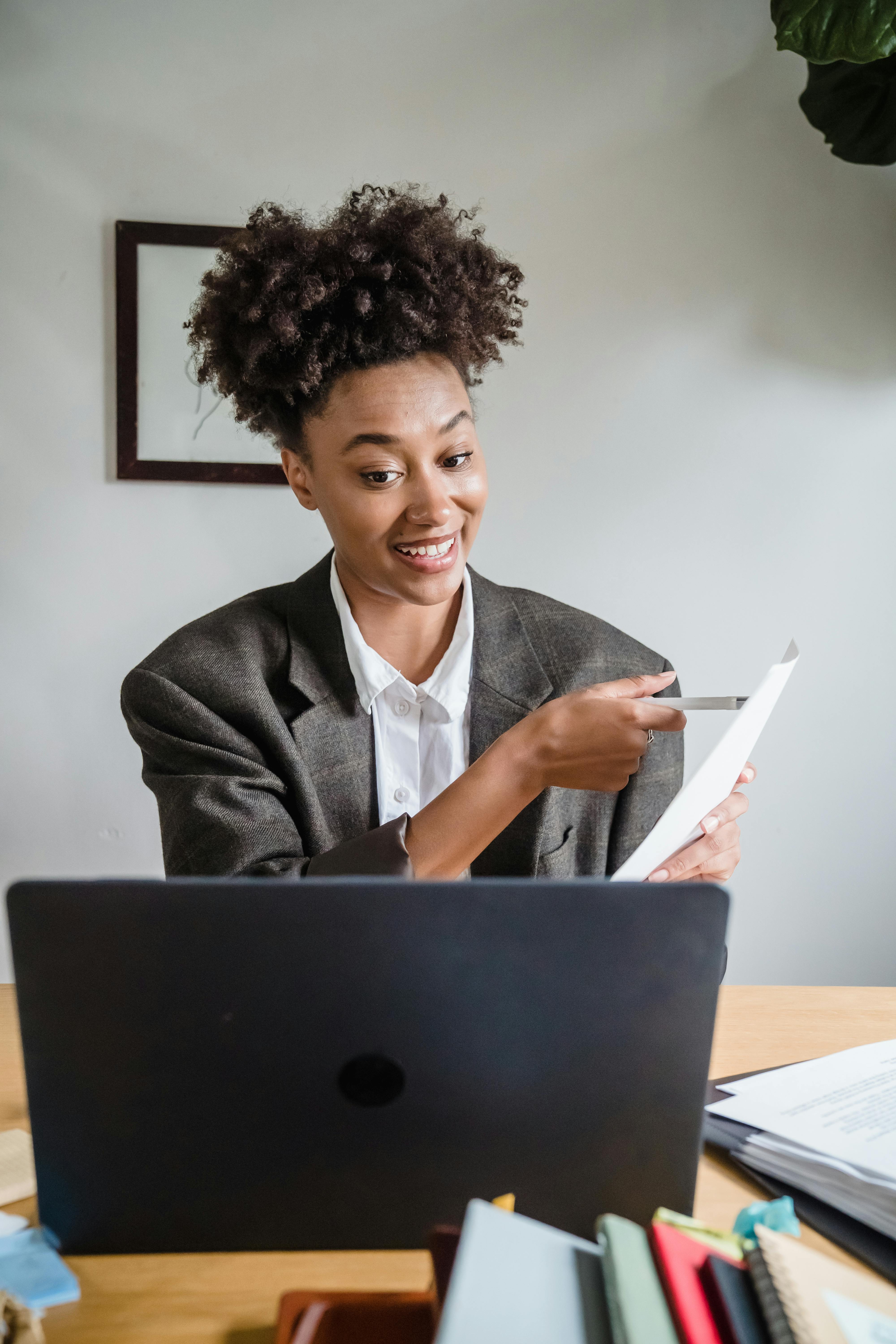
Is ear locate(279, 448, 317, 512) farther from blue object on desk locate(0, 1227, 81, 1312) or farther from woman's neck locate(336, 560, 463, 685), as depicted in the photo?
blue object on desk locate(0, 1227, 81, 1312)

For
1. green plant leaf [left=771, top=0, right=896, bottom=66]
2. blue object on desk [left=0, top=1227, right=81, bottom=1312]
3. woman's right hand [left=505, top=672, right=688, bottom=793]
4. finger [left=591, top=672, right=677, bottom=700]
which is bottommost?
blue object on desk [left=0, top=1227, right=81, bottom=1312]

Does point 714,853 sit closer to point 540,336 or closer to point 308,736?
point 308,736

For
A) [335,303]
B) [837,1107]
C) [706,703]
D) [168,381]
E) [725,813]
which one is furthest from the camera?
[168,381]

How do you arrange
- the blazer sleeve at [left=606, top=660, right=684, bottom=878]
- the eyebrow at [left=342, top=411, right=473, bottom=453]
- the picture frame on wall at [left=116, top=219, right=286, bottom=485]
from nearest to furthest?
the eyebrow at [left=342, top=411, right=473, bottom=453] → the blazer sleeve at [left=606, top=660, right=684, bottom=878] → the picture frame on wall at [left=116, top=219, right=286, bottom=485]

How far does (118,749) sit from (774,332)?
1619 mm

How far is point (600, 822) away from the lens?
145 cm

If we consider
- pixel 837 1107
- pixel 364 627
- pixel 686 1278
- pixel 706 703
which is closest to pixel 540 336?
pixel 364 627

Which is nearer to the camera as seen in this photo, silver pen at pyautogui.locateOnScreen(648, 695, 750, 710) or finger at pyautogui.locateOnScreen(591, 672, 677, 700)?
silver pen at pyautogui.locateOnScreen(648, 695, 750, 710)

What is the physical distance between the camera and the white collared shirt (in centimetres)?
140

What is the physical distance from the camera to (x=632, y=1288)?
0.44m

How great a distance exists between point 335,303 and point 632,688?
0.68 meters

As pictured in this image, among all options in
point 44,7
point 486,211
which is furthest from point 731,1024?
point 44,7

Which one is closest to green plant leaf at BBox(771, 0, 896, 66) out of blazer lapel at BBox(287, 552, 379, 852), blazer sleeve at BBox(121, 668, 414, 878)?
blazer lapel at BBox(287, 552, 379, 852)

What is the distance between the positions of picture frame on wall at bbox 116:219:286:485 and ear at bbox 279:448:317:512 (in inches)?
20.9
